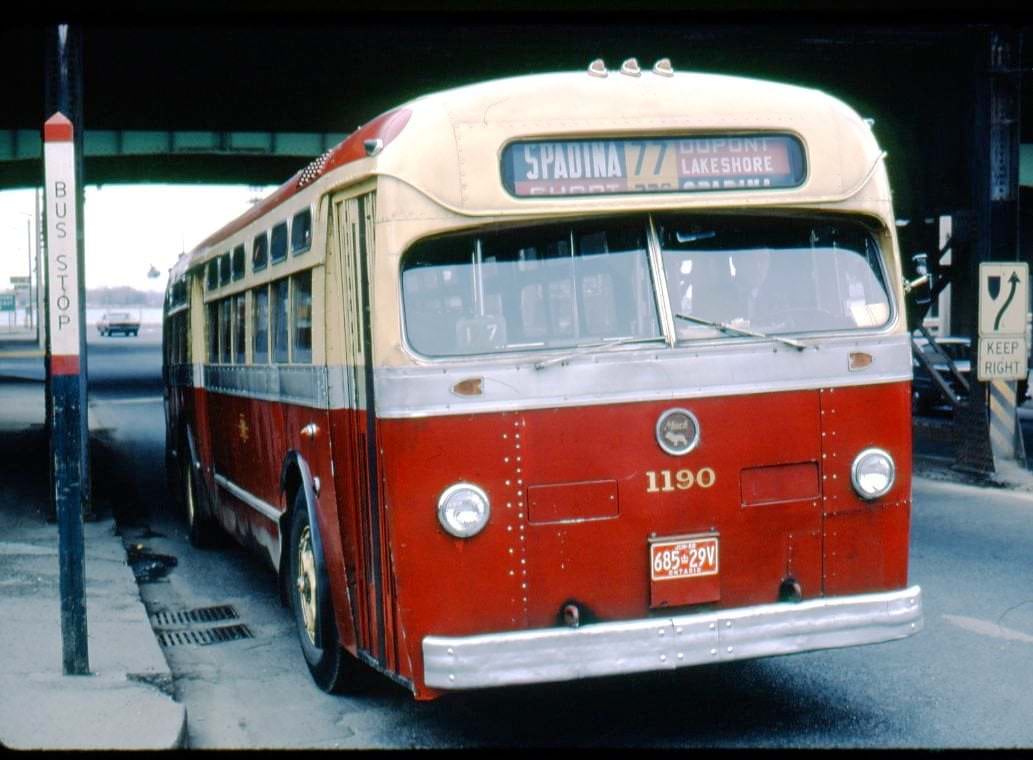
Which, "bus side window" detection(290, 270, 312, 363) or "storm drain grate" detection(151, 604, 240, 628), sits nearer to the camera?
"bus side window" detection(290, 270, 312, 363)

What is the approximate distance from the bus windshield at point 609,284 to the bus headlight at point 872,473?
59 cm

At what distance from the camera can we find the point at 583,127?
224 inches

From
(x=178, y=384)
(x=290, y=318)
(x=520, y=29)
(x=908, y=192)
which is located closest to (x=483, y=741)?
(x=290, y=318)

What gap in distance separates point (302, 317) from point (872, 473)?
9.80 ft

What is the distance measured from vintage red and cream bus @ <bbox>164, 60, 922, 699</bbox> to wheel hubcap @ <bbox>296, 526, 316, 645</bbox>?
2.63 ft

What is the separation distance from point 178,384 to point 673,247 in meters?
8.13

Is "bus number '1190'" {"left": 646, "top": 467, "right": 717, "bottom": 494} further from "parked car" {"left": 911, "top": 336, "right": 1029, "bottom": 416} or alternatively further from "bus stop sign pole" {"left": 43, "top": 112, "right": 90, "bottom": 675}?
"parked car" {"left": 911, "top": 336, "right": 1029, "bottom": 416}

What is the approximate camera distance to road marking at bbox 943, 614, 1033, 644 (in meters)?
7.70

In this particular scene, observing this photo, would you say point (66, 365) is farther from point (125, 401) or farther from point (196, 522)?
point (125, 401)

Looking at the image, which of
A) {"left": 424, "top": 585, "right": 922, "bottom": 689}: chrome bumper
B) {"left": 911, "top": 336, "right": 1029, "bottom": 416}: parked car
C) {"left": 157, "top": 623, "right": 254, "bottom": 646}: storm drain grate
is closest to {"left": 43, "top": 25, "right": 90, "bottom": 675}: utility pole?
{"left": 157, "top": 623, "right": 254, "bottom": 646}: storm drain grate

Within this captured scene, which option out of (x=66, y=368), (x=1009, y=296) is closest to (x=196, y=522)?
(x=66, y=368)

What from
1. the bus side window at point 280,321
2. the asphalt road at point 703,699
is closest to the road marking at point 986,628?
the asphalt road at point 703,699

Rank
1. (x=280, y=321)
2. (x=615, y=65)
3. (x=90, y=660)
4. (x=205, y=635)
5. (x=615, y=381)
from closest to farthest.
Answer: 1. (x=615, y=381)
2. (x=90, y=660)
3. (x=280, y=321)
4. (x=205, y=635)
5. (x=615, y=65)

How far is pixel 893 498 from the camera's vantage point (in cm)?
598
